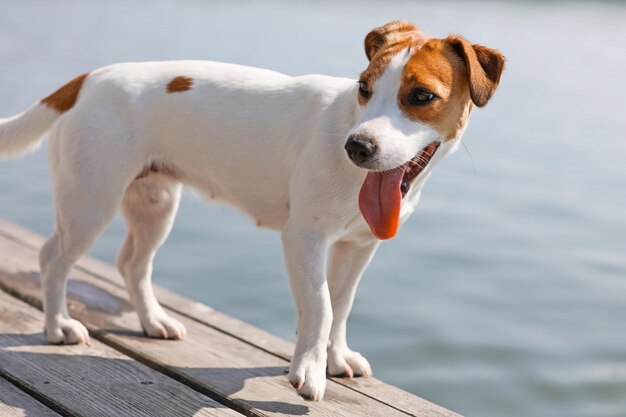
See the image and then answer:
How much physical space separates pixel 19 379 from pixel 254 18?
16.8m

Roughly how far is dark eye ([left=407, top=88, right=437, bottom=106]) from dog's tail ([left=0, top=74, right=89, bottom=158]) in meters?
1.46

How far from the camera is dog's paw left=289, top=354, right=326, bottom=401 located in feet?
11.3

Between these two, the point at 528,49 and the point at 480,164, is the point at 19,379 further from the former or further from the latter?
the point at 528,49

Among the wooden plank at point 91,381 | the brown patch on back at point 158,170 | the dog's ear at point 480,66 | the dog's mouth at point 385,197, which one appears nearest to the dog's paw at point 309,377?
the wooden plank at point 91,381

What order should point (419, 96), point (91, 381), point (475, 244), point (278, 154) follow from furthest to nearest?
point (475, 244) → point (278, 154) → point (91, 381) → point (419, 96)

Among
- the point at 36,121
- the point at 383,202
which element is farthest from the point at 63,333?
the point at 383,202

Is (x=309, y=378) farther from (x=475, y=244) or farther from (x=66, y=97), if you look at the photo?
(x=475, y=244)

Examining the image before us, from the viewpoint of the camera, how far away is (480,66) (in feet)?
10.8

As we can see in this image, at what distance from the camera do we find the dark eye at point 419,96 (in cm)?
318

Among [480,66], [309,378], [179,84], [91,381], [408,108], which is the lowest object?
[91,381]

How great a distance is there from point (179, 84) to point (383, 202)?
1027mm

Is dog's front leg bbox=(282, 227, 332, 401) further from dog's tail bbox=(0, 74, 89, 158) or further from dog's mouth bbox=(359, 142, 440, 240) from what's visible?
dog's tail bbox=(0, 74, 89, 158)

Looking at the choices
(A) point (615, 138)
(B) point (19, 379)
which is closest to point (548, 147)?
(A) point (615, 138)

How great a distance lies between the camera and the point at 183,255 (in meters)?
7.43
